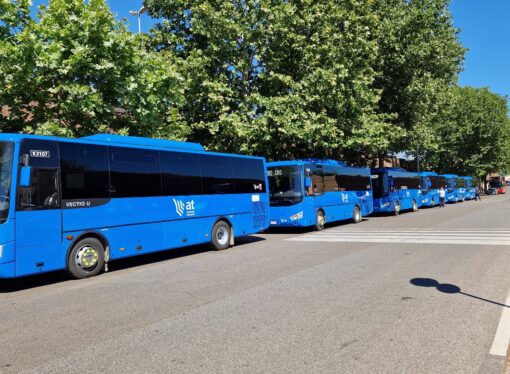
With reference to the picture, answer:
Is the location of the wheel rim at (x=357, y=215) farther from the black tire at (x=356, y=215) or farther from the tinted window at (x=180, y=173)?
the tinted window at (x=180, y=173)

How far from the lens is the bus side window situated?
28.2ft

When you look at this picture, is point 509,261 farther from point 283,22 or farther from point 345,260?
point 283,22

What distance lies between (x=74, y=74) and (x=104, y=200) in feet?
18.8

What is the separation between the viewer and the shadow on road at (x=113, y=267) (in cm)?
919

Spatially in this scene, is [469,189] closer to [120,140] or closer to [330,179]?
[330,179]

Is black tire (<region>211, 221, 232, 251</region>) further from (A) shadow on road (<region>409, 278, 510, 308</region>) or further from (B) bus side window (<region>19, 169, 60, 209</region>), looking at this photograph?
(A) shadow on road (<region>409, 278, 510, 308</region>)

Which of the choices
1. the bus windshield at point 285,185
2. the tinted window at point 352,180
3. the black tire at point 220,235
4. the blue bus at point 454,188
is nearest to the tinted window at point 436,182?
the blue bus at point 454,188

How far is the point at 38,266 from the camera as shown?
8.69m

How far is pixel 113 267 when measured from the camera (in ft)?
36.8

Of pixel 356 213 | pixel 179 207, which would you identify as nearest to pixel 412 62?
pixel 356 213

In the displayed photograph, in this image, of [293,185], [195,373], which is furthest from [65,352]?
[293,185]

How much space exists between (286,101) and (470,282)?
50.5ft

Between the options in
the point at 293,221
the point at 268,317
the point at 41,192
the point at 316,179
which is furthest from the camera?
the point at 316,179

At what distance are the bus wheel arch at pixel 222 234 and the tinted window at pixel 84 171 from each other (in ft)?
13.5
